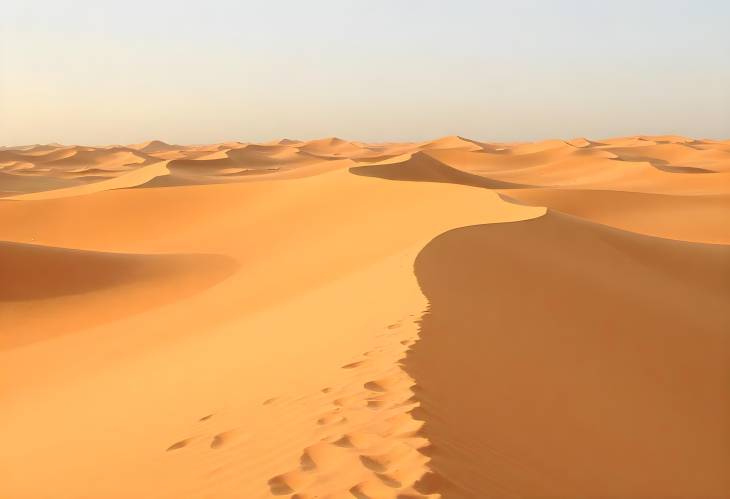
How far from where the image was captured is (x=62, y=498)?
3.81 metres

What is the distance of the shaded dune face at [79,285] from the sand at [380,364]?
0.05 metres

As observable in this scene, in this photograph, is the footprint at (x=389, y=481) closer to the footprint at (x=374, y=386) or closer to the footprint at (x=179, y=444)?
the footprint at (x=374, y=386)

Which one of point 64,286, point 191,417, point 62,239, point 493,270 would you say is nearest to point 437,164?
point 62,239

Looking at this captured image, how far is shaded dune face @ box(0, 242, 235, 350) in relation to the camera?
10.8 meters

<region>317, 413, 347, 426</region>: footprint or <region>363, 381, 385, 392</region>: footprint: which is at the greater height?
<region>363, 381, 385, 392</region>: footprint

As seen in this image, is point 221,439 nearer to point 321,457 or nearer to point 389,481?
point 321,457

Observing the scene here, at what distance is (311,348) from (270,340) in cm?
93

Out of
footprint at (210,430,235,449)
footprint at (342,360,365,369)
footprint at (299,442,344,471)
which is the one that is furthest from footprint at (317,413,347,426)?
footprint at (342,360,365,369)

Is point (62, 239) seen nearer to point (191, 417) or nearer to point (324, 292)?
point (324, 292)

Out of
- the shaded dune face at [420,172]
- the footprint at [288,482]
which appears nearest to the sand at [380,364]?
the footprint at [288,482]

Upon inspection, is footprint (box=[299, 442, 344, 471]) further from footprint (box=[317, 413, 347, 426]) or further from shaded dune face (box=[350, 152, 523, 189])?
shaded dune face (box=[350, 152, 523, 189])

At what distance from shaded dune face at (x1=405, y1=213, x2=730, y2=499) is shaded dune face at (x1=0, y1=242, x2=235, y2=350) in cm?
539

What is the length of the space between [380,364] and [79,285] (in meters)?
9.53

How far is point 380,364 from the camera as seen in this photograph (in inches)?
181
